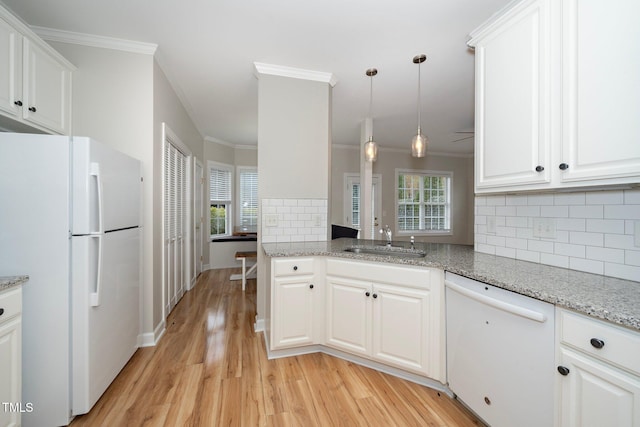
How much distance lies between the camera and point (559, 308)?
3.47ft

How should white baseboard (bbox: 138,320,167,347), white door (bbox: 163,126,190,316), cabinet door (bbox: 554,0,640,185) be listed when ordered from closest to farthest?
cabinet door (bbox: 554,0,640,185) → white baseboard (bbox: 138,320,167,347) → white door (bbox: 163,126,190,316)

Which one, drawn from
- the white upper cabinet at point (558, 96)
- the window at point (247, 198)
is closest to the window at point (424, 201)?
the window at point (247, 198)

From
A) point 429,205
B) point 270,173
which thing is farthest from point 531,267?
point 429,205

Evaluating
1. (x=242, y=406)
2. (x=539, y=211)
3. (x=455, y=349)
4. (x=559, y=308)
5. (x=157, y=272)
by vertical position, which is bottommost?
(x=242, y=406)

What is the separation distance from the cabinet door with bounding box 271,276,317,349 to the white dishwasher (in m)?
1.02

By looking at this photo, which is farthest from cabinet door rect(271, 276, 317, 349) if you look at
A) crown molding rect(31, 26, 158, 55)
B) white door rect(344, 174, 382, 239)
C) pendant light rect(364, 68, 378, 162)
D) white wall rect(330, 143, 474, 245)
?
white door rect(344, 174, 382, 239)

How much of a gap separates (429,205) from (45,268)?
682cm

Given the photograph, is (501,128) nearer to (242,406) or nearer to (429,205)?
(242,406)

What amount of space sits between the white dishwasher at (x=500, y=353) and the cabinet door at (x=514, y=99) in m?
0.67

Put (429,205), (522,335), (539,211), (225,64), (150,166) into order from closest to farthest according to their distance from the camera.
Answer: (522,335) < (539,211) < (150,166) < (225,64) < (429,205)

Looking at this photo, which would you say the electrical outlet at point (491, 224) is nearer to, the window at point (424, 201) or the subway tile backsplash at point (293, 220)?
the subway tile backsplash at point (293, 220)

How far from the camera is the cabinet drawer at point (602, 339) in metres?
0.85

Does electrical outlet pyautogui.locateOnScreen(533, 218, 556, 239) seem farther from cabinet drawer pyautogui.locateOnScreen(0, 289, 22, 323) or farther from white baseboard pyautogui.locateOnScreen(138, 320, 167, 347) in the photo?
white baseboard pyautogui.locateOnScreen(138, 320, 167, 347)

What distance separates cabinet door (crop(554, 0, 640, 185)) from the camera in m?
1.05
